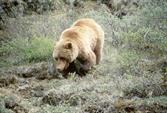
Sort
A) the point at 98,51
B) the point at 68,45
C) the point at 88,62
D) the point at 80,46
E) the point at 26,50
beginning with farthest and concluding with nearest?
the point at 26,50 → the point at 98,51 → the point at 88,62 → the point at 80,46 → the point at 68,45

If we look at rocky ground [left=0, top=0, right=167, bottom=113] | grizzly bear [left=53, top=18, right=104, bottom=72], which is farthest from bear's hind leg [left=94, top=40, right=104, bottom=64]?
rocky ground [left=0, top=0, right=167, bottom=113]

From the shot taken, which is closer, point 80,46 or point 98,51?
point 80,46

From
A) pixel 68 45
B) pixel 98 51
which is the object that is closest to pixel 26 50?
pixel 98 51

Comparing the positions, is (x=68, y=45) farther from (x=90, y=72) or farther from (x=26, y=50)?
(x=26, y=50)

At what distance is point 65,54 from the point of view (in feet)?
31.1

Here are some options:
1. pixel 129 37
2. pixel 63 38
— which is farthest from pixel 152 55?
pixel 63 38

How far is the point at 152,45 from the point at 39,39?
2.87 meters

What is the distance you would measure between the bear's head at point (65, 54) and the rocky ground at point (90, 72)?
0.26 metres

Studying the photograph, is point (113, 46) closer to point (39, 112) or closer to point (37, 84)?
point (37, 84)

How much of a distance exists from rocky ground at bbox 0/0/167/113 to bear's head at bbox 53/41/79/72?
0.26 m

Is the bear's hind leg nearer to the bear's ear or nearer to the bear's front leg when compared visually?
the bear's front leg

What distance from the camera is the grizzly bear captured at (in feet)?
31.1

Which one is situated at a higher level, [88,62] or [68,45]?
[68,45]

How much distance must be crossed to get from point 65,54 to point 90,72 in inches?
32.0
